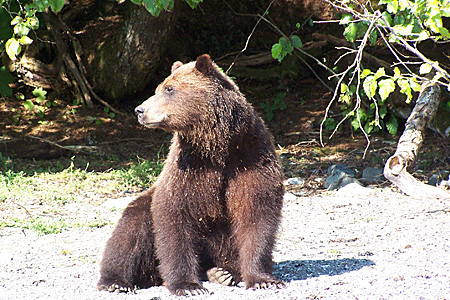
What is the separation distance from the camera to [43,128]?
10.0 metres

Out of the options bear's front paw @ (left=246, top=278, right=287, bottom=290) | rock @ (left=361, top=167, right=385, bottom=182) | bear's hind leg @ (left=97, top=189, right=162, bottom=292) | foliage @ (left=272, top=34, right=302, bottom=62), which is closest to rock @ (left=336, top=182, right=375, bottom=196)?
rock @ (left=361, top=167, right=385, bottom=182)

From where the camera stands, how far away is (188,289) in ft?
11.9

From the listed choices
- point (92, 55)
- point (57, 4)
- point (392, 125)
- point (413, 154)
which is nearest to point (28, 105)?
point (92, 55)

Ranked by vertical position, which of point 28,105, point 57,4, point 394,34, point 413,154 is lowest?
point 413,154

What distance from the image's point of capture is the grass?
6158 millimetres

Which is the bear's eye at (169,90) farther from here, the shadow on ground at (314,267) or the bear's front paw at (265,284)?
the shadow on ground at (314,267)

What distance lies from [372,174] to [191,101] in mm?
4811

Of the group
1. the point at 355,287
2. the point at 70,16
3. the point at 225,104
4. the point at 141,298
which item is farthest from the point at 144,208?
the point at 70,16

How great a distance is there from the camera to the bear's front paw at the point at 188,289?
3589 millimetres

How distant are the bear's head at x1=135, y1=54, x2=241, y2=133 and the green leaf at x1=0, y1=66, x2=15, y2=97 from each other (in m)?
7.33

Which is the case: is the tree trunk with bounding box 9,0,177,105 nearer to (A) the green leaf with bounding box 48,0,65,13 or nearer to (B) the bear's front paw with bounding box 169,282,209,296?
(A) the green leaf with bounding box 48,0,65,13

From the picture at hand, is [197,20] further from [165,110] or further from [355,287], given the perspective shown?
[355,287]

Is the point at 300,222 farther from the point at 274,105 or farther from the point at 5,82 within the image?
the point at 5,82

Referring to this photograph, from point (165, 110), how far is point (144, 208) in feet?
2.57
